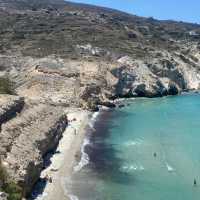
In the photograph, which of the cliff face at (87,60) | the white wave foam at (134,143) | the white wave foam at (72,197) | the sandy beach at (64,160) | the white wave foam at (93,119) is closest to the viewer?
the white wave foam at (72,197)

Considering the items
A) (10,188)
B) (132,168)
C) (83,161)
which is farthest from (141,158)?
(10,188)

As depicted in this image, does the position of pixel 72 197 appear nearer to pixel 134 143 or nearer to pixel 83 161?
pixel 83 161

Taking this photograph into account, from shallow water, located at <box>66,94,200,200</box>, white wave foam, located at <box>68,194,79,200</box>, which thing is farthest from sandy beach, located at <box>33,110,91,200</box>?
shallow water, located at <box>66,94,200,200</box>

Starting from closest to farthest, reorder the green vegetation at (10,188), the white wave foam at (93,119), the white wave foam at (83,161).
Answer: the green vegetation at (10,188) < the white wave foam at (83,161) < the white wave foam at (93,119)

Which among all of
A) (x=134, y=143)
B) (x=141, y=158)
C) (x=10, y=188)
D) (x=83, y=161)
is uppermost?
(x=10, y=188)

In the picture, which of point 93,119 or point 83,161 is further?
point 93,119

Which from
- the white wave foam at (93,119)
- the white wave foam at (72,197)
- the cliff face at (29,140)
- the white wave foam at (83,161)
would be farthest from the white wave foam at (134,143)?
the white wave foam at (72,197)

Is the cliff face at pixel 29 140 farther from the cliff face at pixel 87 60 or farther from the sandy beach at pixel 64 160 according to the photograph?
the cliff face at pixel 87 60
